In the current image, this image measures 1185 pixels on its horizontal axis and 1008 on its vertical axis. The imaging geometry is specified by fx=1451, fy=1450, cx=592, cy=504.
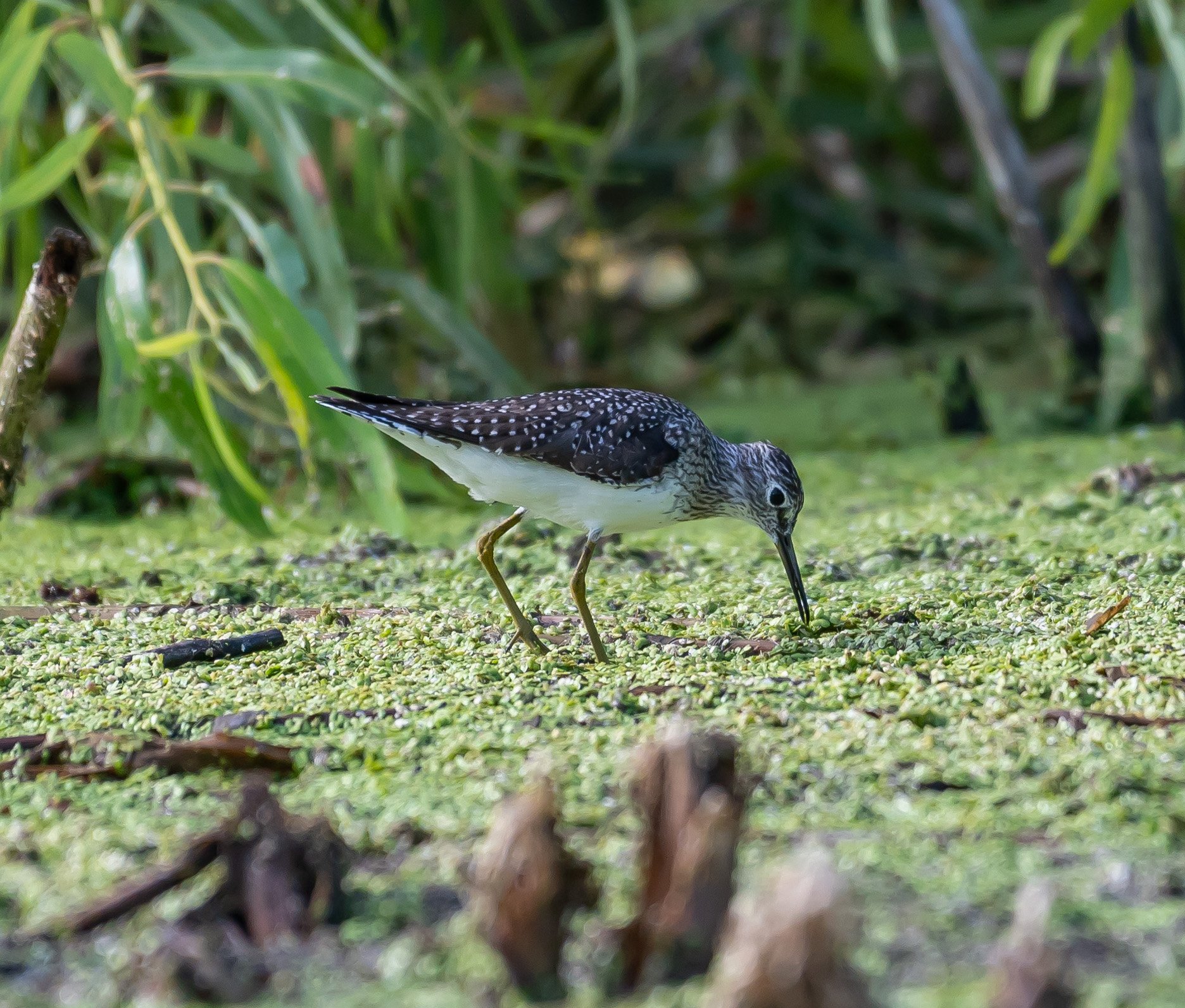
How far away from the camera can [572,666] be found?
3.62 m

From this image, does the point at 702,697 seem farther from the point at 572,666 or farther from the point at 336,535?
the point at 336,535

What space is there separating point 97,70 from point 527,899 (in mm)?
3340

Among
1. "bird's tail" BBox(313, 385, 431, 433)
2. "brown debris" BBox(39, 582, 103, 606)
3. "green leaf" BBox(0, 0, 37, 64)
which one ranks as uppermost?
"green leaf" BBox(0, 0, 37, 64)

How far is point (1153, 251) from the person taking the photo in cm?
607

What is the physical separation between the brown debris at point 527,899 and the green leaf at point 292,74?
10.4 ft

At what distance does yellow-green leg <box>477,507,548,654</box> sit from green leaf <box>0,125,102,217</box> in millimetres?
1723

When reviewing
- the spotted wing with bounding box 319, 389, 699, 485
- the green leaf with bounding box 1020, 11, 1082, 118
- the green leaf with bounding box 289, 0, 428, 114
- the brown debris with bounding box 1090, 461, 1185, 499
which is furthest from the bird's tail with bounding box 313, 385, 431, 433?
the green leaf with bounding box 1020, 11, 1082, 118

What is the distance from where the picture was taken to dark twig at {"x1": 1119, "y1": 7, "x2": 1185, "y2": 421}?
6.00 m

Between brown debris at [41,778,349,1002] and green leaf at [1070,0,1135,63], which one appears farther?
green leaf at [1070,0,1135,63]

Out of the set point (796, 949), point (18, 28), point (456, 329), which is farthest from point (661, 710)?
point (18, 28)

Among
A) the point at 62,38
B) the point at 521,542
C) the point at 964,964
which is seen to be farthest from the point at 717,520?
the point at 964,964

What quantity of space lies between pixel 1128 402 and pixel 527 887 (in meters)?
4.95

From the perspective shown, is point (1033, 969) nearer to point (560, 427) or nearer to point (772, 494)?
point (560, 427)

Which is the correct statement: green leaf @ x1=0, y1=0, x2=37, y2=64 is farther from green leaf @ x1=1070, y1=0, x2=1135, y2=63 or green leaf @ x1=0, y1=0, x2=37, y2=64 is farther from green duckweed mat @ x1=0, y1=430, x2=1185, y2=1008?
green leaf @ x1=1070, y1=0, x2=1135, y2=63
